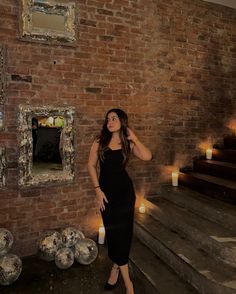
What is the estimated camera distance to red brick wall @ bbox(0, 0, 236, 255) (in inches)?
120

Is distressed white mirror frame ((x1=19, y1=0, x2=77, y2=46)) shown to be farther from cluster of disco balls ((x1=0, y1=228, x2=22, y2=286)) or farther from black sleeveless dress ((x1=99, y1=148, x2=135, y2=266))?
cluster of disco balls ((x1=0, y1=228, x2=22, y2=286))

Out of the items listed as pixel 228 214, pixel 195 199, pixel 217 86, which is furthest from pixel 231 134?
pixel 228 214

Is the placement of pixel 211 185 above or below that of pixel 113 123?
below

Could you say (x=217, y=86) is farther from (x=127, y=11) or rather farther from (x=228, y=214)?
(x=228, y=214)

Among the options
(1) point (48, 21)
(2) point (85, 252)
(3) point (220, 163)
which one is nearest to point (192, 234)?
(2) point (85, 252)

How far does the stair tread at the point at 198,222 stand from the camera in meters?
2.61

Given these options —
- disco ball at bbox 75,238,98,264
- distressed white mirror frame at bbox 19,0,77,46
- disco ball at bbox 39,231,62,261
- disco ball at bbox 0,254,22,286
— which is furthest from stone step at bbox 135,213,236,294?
distressed white mirror frame at bbox 19,0,77,46

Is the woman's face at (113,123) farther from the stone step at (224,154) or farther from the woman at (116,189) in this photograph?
the stone step at (224,154)

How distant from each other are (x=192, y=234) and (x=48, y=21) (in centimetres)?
276

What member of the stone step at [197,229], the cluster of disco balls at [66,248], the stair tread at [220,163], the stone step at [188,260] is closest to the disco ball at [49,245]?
the cluster of disco balls at [66,248]

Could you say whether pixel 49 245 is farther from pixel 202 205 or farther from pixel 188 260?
pixel 202 205

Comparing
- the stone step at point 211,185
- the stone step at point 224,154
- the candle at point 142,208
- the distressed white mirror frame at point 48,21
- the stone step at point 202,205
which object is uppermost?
the distressed white mirror frame at point 48,21

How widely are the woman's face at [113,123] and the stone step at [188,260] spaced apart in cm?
130

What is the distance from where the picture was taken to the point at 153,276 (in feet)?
8.46
